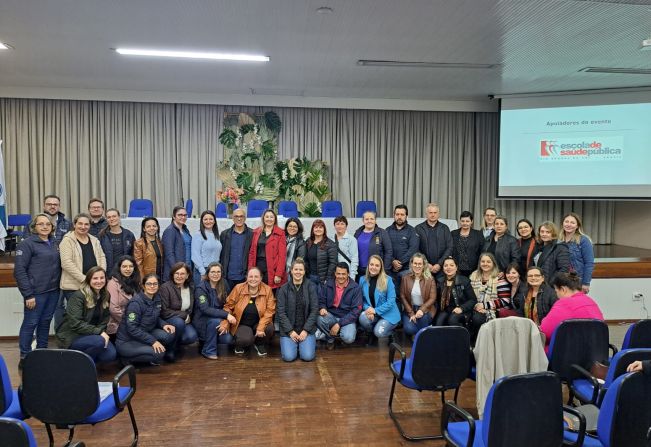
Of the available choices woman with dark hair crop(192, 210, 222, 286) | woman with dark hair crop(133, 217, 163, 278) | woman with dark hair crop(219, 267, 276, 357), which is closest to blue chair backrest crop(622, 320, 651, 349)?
woman with dark hair crop(219, 267, 276, 357)

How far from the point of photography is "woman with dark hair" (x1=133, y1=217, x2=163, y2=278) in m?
5.14

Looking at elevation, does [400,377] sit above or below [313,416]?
above

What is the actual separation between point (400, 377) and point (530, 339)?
91 centimetres

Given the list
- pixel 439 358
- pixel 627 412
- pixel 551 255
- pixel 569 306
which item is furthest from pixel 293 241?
pixel 627 412

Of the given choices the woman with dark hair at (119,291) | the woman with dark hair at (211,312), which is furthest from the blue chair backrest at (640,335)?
the woman with dark hair at (119,291)

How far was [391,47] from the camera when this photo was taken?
5742 mm

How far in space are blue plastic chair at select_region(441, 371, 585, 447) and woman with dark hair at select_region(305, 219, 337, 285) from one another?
3155 mm

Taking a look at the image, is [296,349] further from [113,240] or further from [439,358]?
[113,240]

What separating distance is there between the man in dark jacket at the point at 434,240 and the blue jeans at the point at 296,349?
70.8 inches

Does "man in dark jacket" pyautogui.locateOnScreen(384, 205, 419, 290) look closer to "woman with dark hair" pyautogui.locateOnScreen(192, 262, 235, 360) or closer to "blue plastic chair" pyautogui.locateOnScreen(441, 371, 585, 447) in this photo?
"woman with dark hair" pyautogui.locateOnScreen(192, 262, 235, 360)

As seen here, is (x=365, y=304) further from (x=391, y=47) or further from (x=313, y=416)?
(x=391, y=47)

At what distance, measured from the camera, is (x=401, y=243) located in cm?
573

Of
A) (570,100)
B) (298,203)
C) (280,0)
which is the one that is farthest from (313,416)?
(570,100)

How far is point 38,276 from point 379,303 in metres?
3.42
